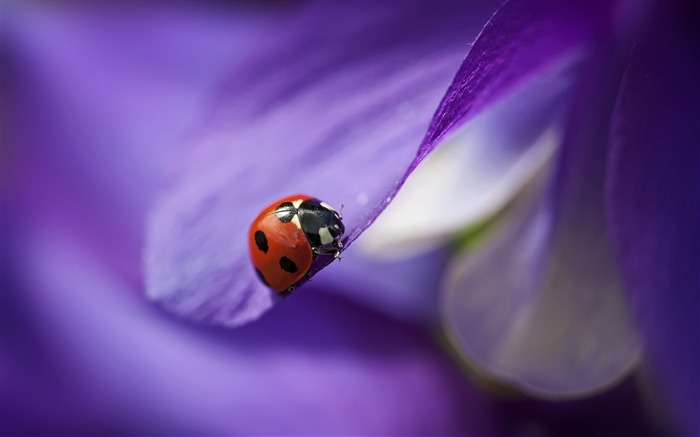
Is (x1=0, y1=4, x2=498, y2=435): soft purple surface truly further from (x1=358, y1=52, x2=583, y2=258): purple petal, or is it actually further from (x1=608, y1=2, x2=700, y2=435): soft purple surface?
(x1=608, y1=2, x2=700, y2=435): soft purple surface

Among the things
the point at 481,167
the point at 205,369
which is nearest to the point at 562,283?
the point at 481,167

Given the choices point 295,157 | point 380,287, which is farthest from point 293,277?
point 380,287

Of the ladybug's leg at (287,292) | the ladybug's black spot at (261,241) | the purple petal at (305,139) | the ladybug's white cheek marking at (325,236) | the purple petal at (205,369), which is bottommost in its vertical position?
the purple petal at (205,369)

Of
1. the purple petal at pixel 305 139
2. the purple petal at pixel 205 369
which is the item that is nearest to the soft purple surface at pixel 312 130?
the purple petal at pixel 305 139

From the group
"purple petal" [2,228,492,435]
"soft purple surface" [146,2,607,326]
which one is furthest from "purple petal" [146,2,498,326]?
"purple petal" [2,228,492,435]

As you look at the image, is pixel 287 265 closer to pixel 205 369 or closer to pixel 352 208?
pixel 352 208

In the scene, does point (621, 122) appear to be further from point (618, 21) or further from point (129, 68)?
point (129, 68)

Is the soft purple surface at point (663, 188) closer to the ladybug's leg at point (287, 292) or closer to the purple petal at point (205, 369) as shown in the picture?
the ladybug's leg at point (287, 292)
